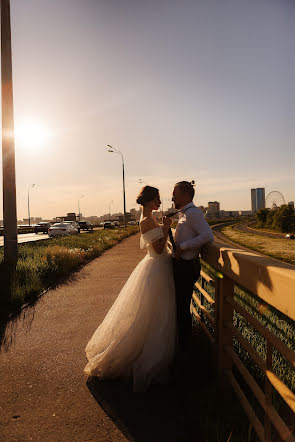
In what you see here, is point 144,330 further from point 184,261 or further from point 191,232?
point 191,232

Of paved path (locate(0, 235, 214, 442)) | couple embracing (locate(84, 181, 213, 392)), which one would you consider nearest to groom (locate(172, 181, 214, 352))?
couple embracing (locate(84, 181, 213, 392))

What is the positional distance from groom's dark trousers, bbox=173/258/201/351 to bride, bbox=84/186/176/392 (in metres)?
0.07

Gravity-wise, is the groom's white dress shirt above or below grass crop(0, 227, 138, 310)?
above

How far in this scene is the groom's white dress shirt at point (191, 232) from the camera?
3.50m

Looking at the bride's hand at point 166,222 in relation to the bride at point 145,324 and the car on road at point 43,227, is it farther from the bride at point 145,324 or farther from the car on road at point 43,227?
the car on road at point 43,227

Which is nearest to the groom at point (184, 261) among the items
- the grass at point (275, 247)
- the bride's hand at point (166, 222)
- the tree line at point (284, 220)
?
the bride's hand at point (166, 222)

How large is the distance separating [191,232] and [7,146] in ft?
26.4

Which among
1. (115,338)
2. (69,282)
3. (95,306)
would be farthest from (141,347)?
(69,282)

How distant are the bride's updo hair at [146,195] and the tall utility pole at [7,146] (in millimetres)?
7133

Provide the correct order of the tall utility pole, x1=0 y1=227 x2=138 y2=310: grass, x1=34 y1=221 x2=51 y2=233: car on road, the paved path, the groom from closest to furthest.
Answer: the paved path
the groom
x1=0 y1=227 x2=138 y2=310: grass
the tall utility pole
x1=34 y1=221 x2=51 y2=233: car on road

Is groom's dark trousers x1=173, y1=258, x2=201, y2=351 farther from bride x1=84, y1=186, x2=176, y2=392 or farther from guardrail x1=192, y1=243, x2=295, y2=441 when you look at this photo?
guardrail x1=192, y1=243, x2=295, y2=441

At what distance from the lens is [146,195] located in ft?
12.6

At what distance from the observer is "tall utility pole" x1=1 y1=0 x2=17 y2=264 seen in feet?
32.7

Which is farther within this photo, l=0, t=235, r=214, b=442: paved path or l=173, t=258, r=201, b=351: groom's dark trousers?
l=173, t=258, r=201, b=351: groom's dark trousers
